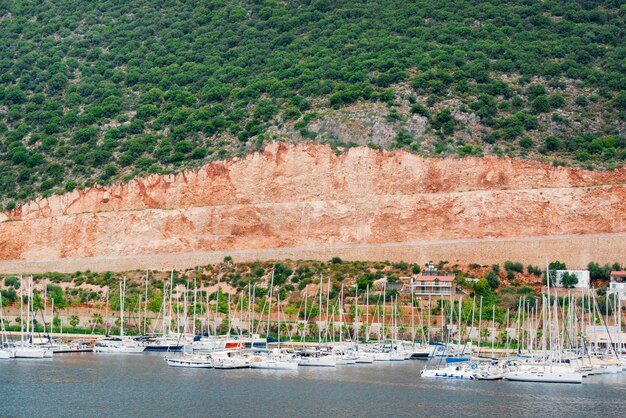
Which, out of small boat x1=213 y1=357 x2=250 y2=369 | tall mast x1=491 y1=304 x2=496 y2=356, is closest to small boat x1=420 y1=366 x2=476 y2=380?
tall mast x1=491 y1=304 x2=496 y2=356

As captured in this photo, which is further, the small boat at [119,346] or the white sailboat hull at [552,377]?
the small boat at [119,346]

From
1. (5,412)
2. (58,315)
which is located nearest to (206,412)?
(5,412)

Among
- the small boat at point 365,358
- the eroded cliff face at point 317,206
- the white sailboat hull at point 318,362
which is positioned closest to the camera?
the white sailboat hull at point 318,362

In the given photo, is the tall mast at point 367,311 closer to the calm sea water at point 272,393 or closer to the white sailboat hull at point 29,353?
the calm sea water at point 272,393

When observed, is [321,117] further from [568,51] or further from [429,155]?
[568,51]

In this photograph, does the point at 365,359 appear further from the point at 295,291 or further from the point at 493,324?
the point at 295,291

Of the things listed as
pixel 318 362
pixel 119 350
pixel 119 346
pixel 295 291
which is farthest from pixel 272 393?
pixel 295 291

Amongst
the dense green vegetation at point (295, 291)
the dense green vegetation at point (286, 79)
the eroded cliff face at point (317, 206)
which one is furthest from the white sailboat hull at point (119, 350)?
the dense green vegetation at point (286, 79)
